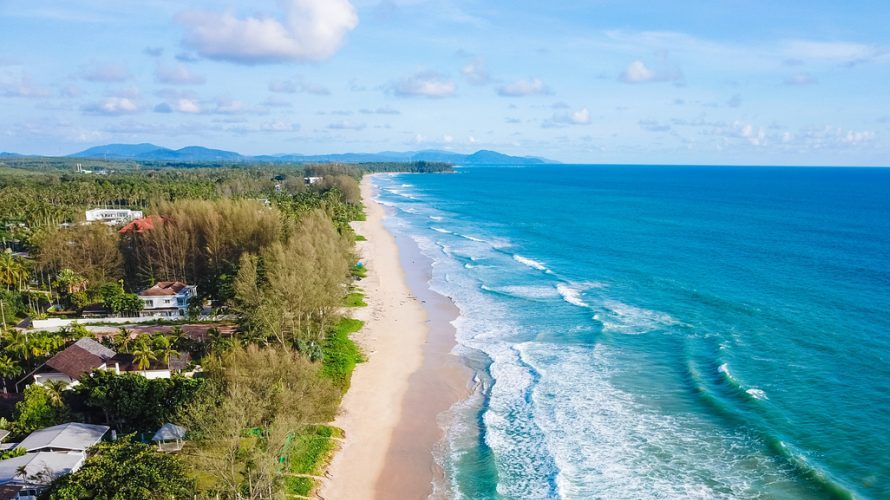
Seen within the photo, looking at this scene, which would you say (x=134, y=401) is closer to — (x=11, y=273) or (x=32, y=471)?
(x=32, y=471)

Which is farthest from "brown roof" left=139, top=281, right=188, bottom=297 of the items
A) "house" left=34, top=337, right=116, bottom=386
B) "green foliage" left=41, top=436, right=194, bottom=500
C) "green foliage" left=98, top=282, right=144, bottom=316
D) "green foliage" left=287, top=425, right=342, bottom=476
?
"green foliage" left=41, top=436, right=194, bottom=500

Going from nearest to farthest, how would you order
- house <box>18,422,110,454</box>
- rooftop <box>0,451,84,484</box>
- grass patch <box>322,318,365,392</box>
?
1. rooftop <box>0,451,84,484</box>
2. house <box>18,422,110,454</box>
3. grass patch <box>322,318,365,392</box>

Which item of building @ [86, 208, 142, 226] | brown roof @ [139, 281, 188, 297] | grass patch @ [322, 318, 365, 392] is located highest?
building @ [86, 208, 142, 226]

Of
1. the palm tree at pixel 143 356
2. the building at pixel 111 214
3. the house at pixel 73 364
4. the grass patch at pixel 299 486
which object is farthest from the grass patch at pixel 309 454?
the building at pixel 111 214

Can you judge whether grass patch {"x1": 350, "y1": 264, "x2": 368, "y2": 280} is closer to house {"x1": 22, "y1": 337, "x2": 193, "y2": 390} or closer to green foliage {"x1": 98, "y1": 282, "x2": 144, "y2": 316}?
green foliage {"x1": 98, "y1": 282, "x2": 144, "y2": 316}

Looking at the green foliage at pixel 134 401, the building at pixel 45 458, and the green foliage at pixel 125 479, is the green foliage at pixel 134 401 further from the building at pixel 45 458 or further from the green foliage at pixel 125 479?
the green foliage at pixel 125 479

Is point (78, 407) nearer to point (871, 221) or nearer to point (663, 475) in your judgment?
point (663, 475)
